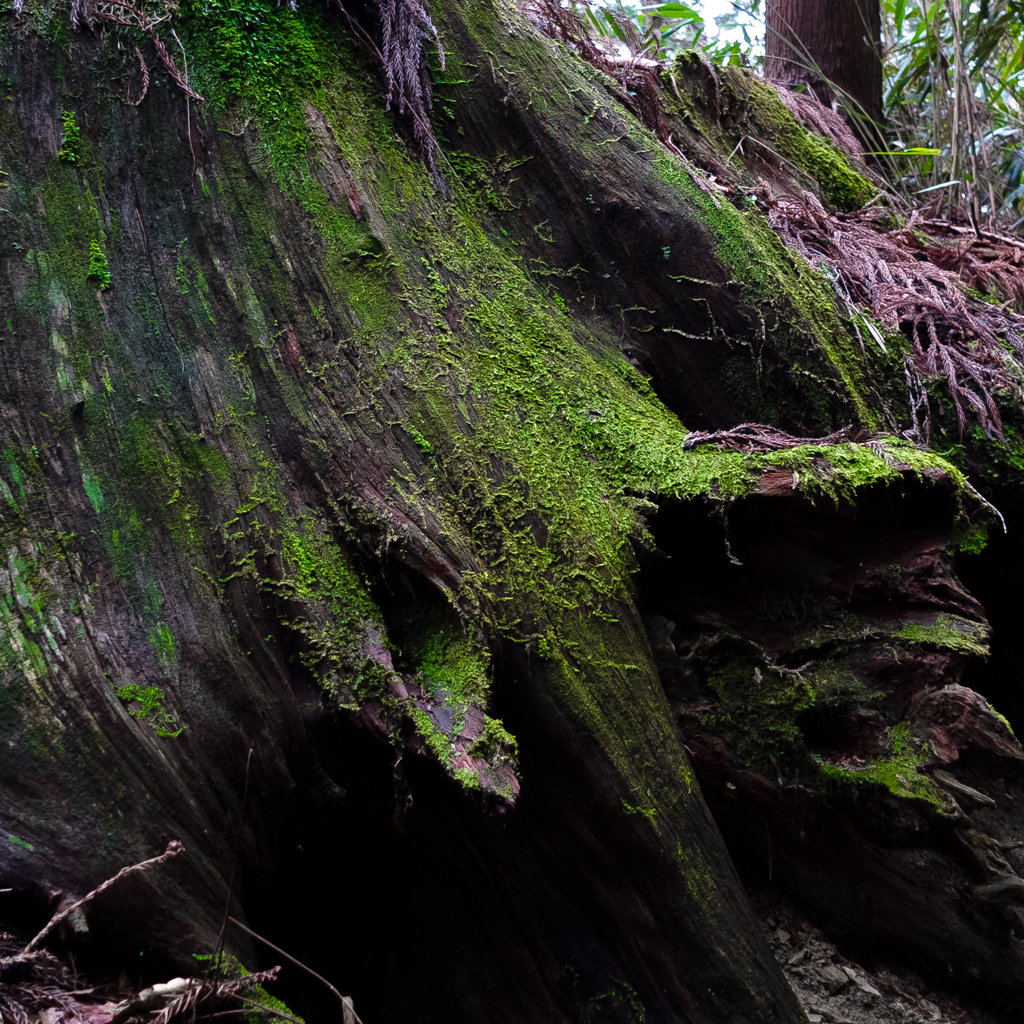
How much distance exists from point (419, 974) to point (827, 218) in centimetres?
385

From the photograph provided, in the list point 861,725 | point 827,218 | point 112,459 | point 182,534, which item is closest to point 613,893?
point 861,725

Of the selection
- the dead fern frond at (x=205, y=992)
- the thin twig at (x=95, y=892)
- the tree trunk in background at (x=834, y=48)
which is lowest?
the dead fern frond at (x=205, y=992)

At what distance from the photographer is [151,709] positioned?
176 cm

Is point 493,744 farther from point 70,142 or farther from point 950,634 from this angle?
point 70,142

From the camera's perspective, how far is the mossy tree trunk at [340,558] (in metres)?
1.77

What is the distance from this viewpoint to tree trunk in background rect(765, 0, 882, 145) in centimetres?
524

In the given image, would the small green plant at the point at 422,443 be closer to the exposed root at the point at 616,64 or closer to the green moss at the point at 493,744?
the green moss at the point at 493,744

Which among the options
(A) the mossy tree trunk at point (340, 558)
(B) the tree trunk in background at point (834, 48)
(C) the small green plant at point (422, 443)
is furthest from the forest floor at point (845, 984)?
(B) the tree trunk in background at point (834, 48)

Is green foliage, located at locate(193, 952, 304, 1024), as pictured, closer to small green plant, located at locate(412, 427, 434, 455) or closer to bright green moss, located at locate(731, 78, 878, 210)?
small green plant, located at locate(412, 427, 434, 455)

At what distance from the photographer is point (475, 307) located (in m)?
2.58

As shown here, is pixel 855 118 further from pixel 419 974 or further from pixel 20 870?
pixel 20 870

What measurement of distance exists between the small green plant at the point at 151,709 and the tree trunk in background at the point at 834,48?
5.80 metres

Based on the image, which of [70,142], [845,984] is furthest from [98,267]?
[845,984]

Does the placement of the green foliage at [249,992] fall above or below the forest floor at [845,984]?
above
